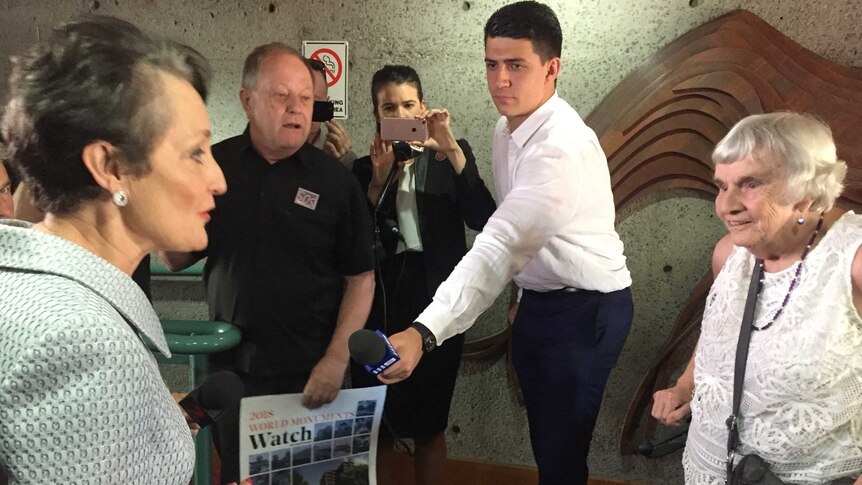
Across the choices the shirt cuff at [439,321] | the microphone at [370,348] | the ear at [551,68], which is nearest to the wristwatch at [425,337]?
the shirt cuff at [439,321]

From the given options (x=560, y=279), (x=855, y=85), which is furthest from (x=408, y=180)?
(x=855, y=85)

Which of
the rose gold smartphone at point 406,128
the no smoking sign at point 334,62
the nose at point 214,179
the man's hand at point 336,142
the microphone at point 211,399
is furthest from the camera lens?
the no smoking sign at point 334,62

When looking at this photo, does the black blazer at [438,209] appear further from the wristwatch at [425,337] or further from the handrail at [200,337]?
the wristwatch at [425,337]

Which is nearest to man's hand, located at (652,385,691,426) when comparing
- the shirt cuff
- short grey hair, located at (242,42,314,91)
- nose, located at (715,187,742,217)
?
nose, located at (715,187,742,217)

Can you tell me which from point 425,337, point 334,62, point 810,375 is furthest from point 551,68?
point 334,62

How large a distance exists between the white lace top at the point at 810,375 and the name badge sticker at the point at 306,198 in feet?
3.68

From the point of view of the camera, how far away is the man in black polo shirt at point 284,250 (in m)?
1.73

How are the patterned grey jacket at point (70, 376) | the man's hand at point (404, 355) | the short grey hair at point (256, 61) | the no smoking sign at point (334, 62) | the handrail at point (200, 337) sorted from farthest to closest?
the no smoking sign at point (334, 62), the short grey hair at point (256, 61), the handrail at point (200, 337), the man's hand at point (404, 355), the patterned grey jacket at point (70, 376)

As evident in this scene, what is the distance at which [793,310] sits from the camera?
4.36 feet

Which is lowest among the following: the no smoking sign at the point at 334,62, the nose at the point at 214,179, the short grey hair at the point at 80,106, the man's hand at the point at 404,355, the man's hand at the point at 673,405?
the man's hand at the point at 673,405

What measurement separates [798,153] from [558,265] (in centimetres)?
63

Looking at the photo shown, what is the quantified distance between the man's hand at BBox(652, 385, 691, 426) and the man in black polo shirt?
33.1 inches

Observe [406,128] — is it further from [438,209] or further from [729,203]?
[729,203]

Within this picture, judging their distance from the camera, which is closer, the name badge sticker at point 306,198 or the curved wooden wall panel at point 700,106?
Answer: the name badge sticker at point 306,198
